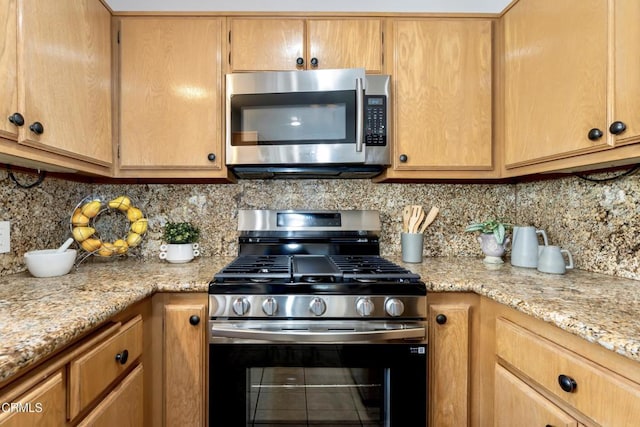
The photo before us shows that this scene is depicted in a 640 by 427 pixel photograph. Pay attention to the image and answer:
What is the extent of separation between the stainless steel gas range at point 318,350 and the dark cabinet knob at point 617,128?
77 centimetres

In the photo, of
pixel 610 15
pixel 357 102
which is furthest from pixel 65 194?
pixel 610 15

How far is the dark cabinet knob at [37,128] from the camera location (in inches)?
40.3

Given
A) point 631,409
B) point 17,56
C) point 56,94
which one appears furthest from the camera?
point 56,94

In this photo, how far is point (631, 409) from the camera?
2.22 ft

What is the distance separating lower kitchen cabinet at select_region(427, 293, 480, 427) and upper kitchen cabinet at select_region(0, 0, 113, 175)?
151 centimetres

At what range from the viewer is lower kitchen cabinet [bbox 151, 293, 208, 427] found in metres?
1.22

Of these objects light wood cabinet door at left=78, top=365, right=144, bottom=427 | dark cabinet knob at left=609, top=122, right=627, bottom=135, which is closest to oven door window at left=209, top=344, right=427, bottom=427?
light wood cabinet door at left=78, top=365, right=144, bottom=427

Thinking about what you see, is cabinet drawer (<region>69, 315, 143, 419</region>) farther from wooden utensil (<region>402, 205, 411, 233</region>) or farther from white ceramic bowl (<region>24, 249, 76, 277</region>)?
wooden utensil (<region>402, 205, 411, 233</region>)

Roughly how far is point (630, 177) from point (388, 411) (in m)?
1.28

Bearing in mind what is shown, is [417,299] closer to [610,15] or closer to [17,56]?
[610,15]

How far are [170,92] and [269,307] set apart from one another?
3.66ft

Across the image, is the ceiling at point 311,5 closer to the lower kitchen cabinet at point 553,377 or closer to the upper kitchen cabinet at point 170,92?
the upper kitchen cabinet at point 170,92

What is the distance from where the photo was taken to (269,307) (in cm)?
118

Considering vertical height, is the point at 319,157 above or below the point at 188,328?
above
